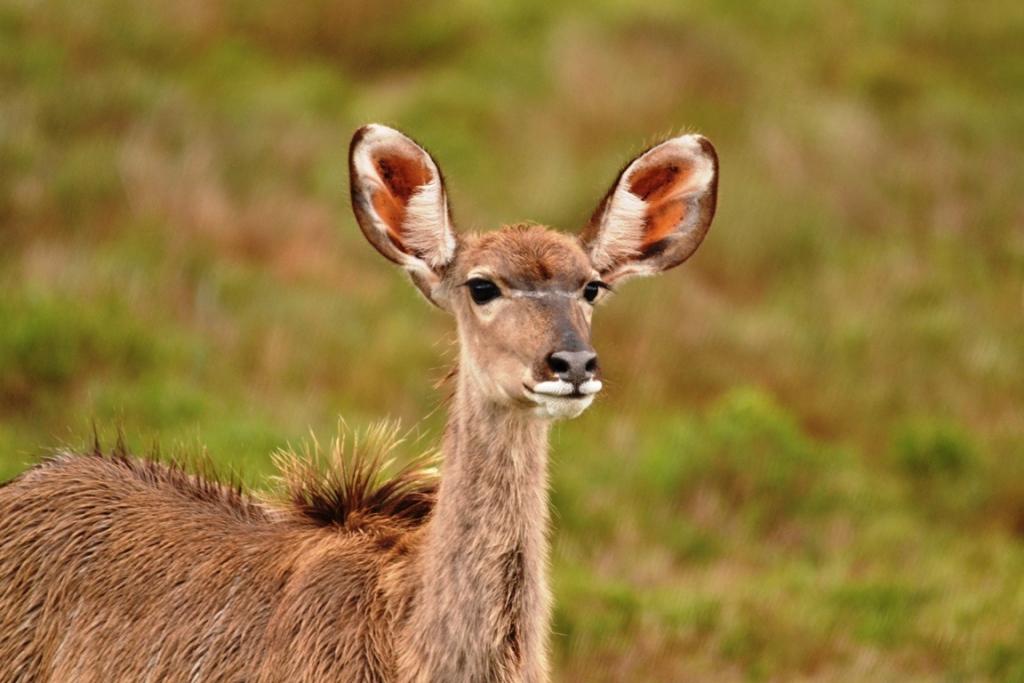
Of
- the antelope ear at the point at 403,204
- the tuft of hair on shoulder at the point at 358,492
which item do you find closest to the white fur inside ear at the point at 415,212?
the antelope ear at the point at 403,204

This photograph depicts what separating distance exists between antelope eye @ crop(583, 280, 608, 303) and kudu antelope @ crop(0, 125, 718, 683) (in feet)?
0.05

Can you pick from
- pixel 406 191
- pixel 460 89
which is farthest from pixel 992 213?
pixel 406 191

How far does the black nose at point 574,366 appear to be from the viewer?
4.69 m

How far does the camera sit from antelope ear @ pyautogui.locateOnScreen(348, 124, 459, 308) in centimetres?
526

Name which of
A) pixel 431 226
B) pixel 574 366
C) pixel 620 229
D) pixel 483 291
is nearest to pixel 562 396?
pixel 574 366

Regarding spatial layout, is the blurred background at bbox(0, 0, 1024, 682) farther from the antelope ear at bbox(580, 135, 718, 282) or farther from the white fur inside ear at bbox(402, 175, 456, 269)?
the white fur inside ear at bbox(402, 175, 456, 269)

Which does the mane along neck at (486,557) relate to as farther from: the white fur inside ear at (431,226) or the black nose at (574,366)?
the white fur inside ear at (431,226)

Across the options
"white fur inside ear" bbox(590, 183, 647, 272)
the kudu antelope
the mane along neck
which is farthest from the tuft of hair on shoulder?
"white fur inside ear" bbox(590, 183, 647, 272)

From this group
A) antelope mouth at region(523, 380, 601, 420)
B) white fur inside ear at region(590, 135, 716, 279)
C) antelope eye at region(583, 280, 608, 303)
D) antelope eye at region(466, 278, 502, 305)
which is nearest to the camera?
antelope mouth at region(523, 380, 601, 420)

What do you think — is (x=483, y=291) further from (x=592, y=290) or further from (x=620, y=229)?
(x=620, y=229)

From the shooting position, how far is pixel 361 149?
5.26m

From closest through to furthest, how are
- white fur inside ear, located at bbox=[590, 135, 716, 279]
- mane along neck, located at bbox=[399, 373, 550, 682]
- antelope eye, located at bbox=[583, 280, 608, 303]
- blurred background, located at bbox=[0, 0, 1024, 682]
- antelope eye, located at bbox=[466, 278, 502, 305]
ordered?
1. mane along neck, located at bbox=[399, 373, 550, 682]
2. antelope eye, located at bbox=[466, 278, 502, 305]
3. antelope eye, located at bbox=[583, 280, 608, 303]
4. white fur inside ear, located at bbox=[590, 135, 716, 279]
5. blurred background, located at bbox=[0, 0, 1024, 682]

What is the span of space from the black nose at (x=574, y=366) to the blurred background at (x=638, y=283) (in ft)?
4.80

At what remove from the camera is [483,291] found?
5125 millimetres
